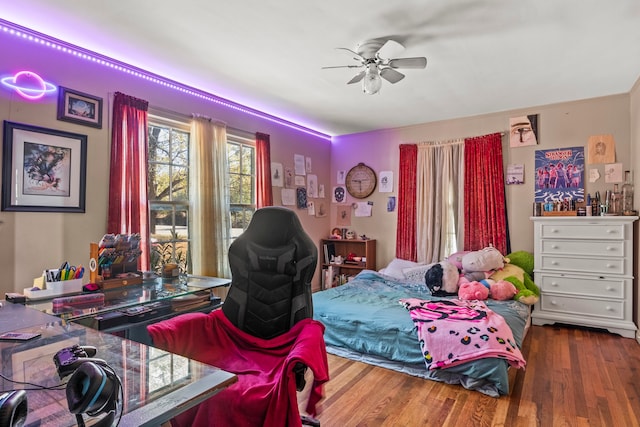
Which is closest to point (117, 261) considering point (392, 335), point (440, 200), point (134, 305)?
point (134, 305)

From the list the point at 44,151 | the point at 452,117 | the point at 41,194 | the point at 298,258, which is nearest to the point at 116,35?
the point at 44,151

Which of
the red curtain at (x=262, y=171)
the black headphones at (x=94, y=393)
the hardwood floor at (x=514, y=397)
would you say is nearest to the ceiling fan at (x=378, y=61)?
the red curtain at (x=262, y=171)

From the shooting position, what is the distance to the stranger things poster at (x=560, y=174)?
3.93 metres

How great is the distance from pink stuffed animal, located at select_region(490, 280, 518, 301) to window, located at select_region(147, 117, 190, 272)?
3.03 meters

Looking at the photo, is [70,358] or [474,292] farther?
[474,292]

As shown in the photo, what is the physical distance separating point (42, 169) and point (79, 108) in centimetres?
54

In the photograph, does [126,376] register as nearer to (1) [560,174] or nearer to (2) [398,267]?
(2) [398,267]

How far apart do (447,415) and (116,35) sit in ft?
10.9

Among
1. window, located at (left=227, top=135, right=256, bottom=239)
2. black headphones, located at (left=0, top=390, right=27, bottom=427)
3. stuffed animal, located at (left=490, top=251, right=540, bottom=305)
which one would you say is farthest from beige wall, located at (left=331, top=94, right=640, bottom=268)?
black headphones, located at (left=0, top=390, right=27, bottom=427)

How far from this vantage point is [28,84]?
2436mm

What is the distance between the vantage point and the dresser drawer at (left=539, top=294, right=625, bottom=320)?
3527 mm

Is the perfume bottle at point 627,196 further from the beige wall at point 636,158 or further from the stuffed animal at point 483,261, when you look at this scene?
the stuffed animal at point 483,261

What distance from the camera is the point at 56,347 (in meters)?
1.21

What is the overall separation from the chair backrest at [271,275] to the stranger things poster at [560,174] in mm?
3396
